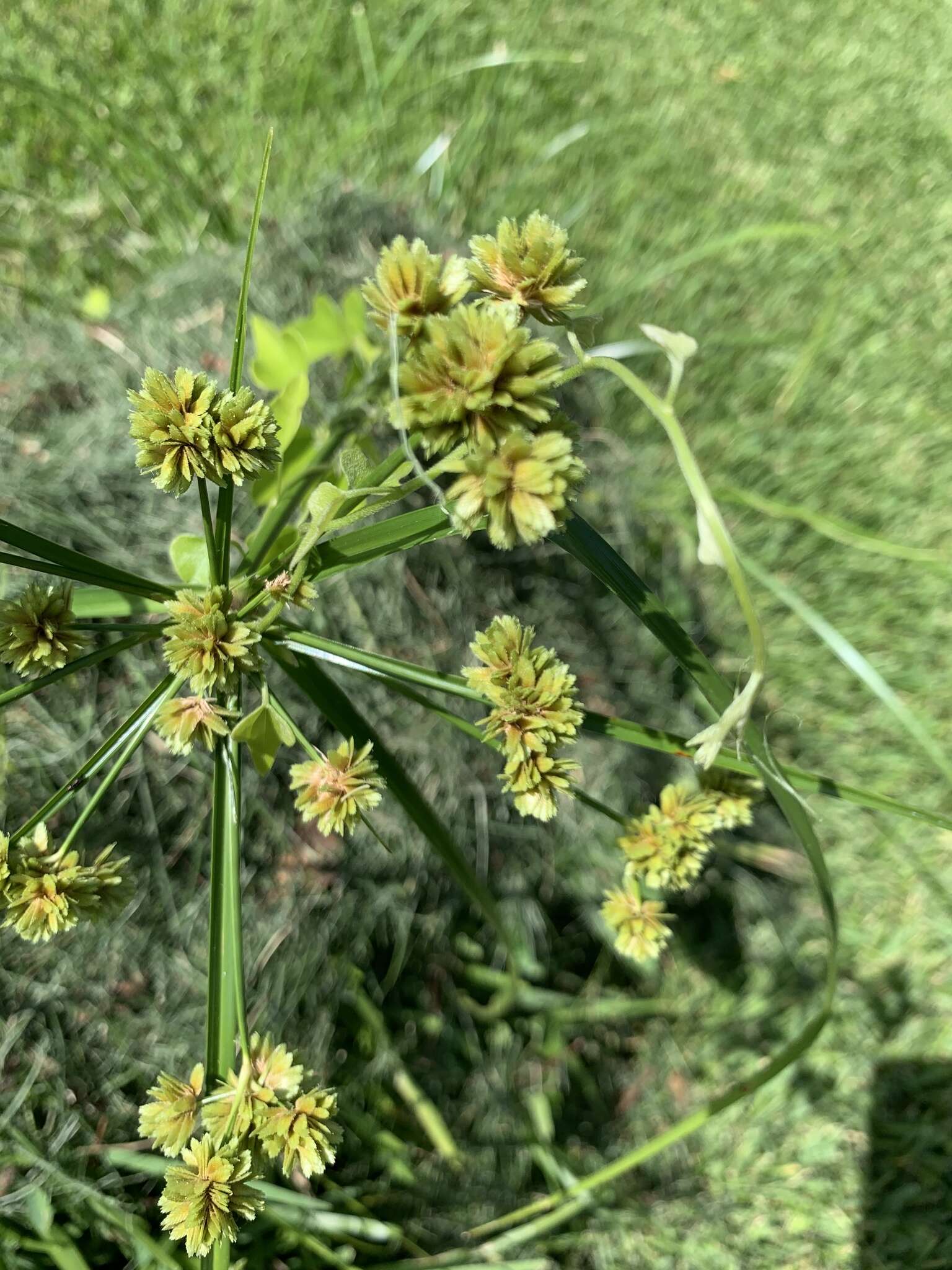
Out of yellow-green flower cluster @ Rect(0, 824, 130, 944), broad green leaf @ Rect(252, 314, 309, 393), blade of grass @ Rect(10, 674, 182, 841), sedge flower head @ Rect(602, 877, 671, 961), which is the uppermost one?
broad green leaf @ Rect(252, 314, 309, 393)

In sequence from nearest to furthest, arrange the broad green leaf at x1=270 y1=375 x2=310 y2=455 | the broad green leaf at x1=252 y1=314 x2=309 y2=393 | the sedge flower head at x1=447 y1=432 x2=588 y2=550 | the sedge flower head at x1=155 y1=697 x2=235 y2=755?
the sedge flower head at x1=447 y1=432 x2=588 y2=550, the sedge flower head at x1=155 y1=697 x2=235 y2=755, the broad green leaf at x1=270 y1=375 x2=310 y2=455, the broad green leaf at x1=252 y1=314 x2=309 y2=393

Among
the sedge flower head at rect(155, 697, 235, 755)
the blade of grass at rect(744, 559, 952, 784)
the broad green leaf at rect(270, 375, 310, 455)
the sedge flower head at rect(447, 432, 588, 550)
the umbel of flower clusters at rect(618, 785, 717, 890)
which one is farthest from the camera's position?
the blade of grass at rect(744, 559, 952, 784)

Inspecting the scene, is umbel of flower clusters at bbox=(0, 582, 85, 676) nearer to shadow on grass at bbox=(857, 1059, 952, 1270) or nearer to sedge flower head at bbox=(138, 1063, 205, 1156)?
sedge flower head at bbox=(138, 1063, 205, 1156)

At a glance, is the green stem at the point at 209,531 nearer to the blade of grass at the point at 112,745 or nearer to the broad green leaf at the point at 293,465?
the blade of grass at the point at 112,745

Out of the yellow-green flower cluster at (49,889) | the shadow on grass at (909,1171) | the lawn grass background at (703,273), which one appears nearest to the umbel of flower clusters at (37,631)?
the yellow-green flower cluster at (49,889)

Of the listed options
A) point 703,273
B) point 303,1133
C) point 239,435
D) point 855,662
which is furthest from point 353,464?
point 703,273

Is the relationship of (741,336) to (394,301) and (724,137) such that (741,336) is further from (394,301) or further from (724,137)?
(394,301)

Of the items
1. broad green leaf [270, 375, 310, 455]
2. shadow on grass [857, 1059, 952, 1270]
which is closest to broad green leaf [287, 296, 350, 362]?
broad green leaf [270, 375, 310, 455]
